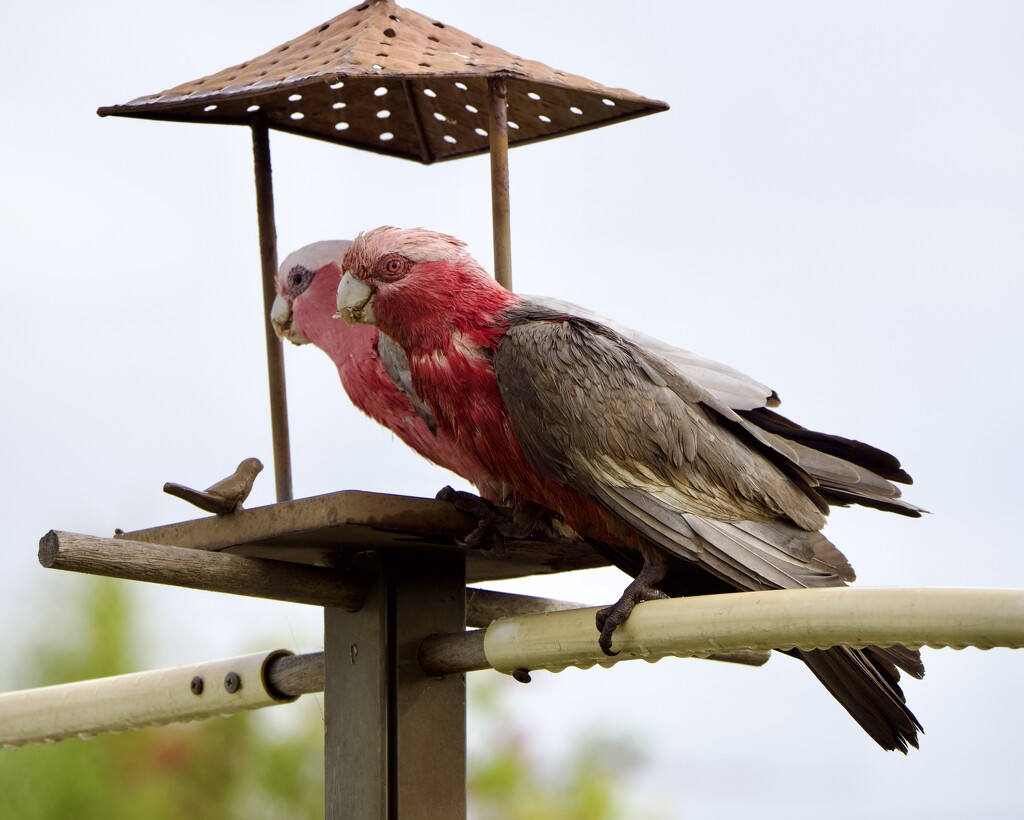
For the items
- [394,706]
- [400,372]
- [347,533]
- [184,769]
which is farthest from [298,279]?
[184,769]

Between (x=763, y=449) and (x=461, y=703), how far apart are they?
598 millimetres

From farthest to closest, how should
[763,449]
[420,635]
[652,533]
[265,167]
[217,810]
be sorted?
[217,810] < [265,167] < [420,635] < [763,449] < [652,533]

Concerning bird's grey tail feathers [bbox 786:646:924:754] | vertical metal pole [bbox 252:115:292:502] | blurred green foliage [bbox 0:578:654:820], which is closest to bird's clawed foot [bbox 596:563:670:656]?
bird's grey tail feathers [bbox 786:646:924:754]

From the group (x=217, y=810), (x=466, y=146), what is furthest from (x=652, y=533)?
(x=217, y=810)

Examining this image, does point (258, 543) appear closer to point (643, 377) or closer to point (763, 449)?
point (643, 377)

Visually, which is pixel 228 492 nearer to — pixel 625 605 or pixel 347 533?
pixel 347 533

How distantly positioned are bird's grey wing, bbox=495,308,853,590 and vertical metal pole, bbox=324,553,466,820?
373mm

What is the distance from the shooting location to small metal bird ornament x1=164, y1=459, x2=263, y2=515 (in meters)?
1.90

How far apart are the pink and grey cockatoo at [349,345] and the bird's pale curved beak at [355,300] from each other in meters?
0.16

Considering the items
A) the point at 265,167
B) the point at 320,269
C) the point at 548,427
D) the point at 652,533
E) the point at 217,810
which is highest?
the point at 265,167

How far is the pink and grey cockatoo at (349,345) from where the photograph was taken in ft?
6.95

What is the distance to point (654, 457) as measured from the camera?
175 centimetres

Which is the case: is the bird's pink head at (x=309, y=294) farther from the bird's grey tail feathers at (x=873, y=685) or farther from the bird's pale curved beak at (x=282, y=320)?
the bird's grey tail feathers at (x=873, y=685)

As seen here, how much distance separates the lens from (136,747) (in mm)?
6566
